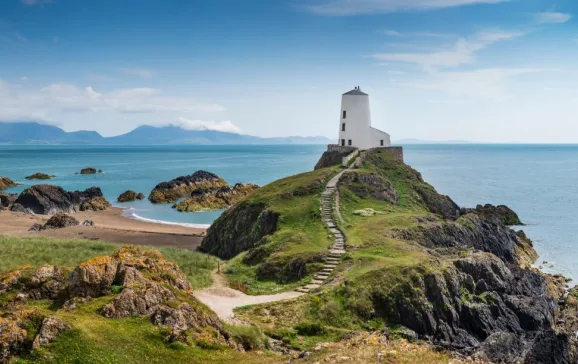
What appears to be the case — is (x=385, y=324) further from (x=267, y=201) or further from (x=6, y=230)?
(x=6, y=230)

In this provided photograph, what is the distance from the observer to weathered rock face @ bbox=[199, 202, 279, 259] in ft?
156

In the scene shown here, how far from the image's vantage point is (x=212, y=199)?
103m

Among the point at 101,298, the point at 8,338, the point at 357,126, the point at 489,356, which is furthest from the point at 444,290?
the point at 357,126

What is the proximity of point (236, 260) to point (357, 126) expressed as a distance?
40652mm

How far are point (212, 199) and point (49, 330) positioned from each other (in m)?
87.0

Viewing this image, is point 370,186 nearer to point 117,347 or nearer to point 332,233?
point 332,233

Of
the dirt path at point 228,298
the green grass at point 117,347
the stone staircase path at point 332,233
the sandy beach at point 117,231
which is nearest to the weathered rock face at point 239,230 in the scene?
the stone staircase path at point 332,233

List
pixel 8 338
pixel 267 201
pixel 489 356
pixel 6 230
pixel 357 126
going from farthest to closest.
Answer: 1. pixel 357 126
2. pixel 6 230
3. pixel 267 201
4. pixel 489 356
5. pixel 8 338

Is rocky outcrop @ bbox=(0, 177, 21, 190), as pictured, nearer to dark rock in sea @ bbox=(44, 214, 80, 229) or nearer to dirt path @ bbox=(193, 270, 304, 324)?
dark rock in sea @ bbox=(44, 214, 80, 229)

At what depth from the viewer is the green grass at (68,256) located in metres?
33.2

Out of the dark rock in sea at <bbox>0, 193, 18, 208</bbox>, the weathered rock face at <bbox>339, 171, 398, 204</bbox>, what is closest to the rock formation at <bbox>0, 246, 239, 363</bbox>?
the weathered rock face at <bbox>339, 171, 398, 204</bbox>

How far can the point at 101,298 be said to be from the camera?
65.4ft

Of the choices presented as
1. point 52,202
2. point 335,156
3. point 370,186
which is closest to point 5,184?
point 52,202

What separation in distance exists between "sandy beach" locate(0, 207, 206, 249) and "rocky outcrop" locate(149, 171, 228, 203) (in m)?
20.2
